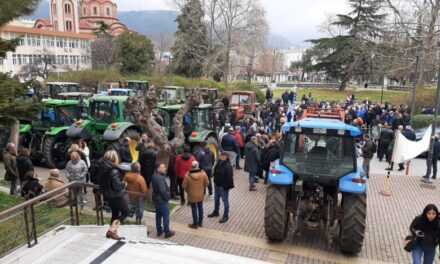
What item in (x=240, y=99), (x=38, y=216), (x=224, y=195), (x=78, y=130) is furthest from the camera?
(x=240, y=99)

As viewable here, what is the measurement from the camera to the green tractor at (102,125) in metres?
11.6

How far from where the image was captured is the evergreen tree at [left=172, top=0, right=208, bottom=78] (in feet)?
125

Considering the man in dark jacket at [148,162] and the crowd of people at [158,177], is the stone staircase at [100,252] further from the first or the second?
the man in dark jacket at [148,162]

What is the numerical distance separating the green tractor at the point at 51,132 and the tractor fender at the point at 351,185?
28.9ft

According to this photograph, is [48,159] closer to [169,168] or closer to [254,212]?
[169,168]

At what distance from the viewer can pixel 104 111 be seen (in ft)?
39.8

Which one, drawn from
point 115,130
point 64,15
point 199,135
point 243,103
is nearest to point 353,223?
point 199,135

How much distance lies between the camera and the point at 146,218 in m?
8.58

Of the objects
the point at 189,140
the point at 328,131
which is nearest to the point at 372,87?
the point at 189,140

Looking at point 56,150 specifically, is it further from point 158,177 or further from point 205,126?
point 158,177

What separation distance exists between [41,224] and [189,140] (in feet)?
21.1

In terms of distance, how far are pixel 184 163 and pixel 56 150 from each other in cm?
547

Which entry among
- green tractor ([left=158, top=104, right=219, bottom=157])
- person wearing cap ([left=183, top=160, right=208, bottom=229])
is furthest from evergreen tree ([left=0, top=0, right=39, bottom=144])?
green tractor ([left=158, top=104, right=219, bottom=157])

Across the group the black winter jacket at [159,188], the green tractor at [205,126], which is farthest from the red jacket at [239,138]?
the black winter jacket at [159,188]
